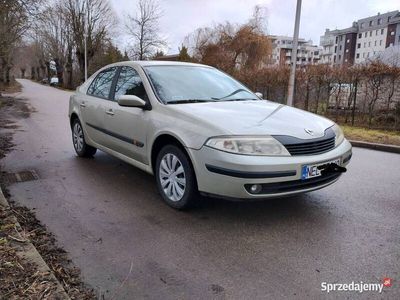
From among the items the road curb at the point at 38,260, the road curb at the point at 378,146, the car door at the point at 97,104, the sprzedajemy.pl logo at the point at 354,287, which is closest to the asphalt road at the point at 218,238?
the sprzedajemy.pl logo at the point at 354,287

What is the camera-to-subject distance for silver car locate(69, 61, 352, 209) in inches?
140

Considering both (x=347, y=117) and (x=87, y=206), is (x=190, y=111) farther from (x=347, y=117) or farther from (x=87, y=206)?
(x=347, y=117)

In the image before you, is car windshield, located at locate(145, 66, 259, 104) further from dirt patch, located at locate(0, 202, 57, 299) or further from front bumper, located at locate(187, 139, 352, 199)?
dirt patch, located at locate(0, 202, 57, 299)

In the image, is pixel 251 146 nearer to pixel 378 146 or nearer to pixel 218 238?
pixel 218 238

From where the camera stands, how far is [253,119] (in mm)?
3926

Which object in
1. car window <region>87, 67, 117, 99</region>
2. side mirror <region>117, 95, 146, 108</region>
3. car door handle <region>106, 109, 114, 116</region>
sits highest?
car window <region>87, 67, 117, 99</region>

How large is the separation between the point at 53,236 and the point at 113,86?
259cm

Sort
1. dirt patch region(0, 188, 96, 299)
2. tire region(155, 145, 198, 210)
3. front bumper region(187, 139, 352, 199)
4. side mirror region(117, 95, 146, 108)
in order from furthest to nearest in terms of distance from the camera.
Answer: side mirror region(117, 95, 146, 108)
tire region(155, 145, 198, 210)
front bumper region(187, 139, 352, 199)
dirt patch region(0, 188, 96, 299)

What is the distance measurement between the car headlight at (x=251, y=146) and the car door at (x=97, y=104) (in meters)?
2.53

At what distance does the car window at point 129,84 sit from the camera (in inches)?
189

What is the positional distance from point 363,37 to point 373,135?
105m

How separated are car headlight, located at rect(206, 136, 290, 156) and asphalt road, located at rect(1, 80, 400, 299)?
2.59 feet

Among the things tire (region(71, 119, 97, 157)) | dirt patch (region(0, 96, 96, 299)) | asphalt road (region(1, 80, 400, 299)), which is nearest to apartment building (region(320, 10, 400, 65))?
tire (region(71, 119, 97, 157))

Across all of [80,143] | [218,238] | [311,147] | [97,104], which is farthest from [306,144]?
[80,143]
